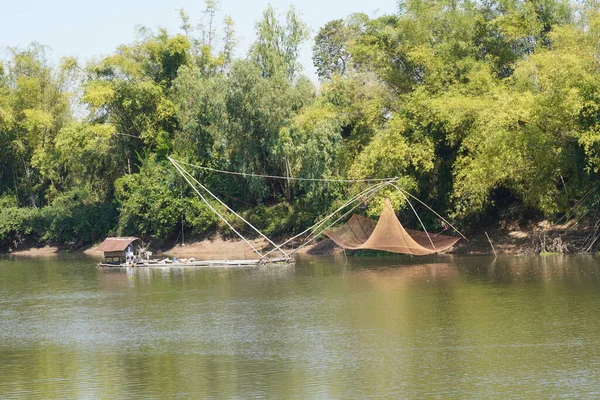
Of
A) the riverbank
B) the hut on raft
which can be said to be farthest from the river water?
the hut on raft

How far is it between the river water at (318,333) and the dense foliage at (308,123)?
4827 millimetres

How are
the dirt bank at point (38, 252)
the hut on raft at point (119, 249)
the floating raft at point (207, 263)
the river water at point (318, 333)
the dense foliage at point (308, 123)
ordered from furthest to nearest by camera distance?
1. the dirt bank at point (38, 252)
2. the hut on raft at point (119, 249)
3. the floating raft at point (207, 263)
4. the dense foliage at point (308, 123)
5. the river water at point (318, 333)

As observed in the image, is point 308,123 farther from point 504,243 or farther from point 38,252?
point 38,252

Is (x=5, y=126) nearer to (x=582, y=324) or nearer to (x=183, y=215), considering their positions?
(x=183, y=215)

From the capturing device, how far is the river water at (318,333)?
17203 mm

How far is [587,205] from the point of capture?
35.2 metres

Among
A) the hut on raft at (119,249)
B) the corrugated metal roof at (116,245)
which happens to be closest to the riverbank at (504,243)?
the hut on raft at (119,249)

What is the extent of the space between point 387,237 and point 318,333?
43.9 feet

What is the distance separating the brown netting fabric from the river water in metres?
0.80

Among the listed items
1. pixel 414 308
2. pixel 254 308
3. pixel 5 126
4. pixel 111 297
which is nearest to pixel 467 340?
pixel 414 308

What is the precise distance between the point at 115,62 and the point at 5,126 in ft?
30.7

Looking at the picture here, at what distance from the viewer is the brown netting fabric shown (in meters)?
34.9

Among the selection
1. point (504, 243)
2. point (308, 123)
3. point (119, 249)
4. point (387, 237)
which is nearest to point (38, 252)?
point (119, 249)

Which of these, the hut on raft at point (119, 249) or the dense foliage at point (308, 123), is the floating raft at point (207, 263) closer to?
the hut on raft at point (119, 249)
